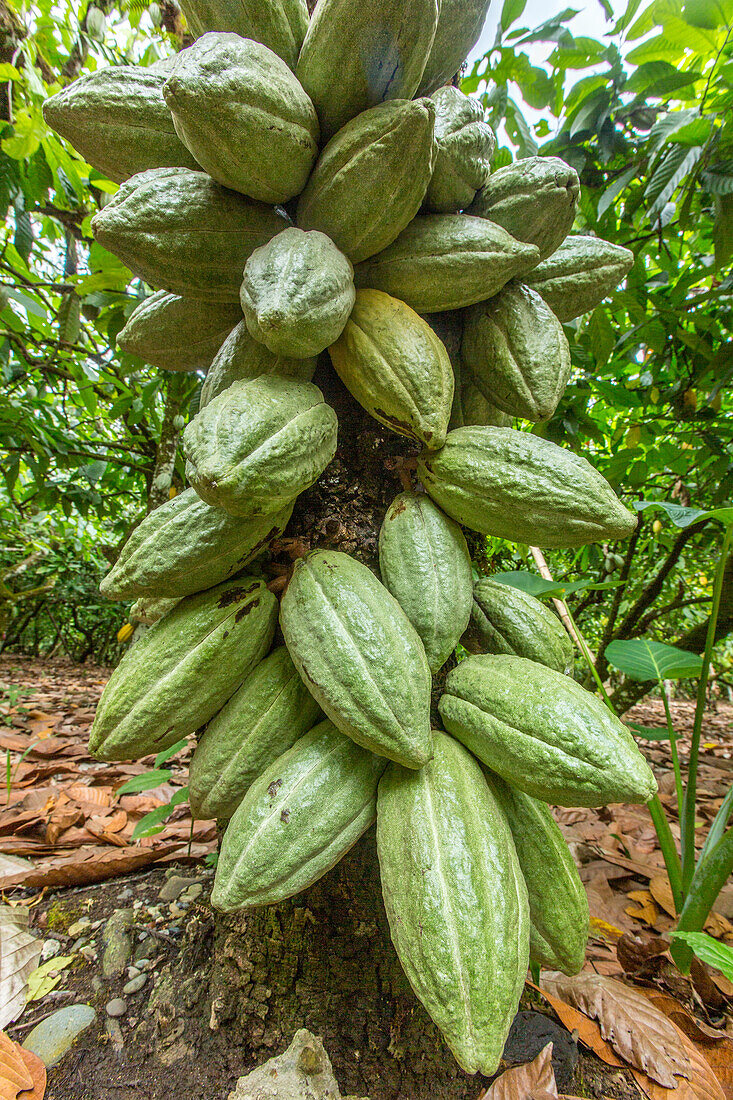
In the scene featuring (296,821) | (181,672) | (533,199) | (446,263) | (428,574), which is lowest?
(296,821)

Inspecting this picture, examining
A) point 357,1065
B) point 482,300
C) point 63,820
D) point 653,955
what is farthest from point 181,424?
point 653,955

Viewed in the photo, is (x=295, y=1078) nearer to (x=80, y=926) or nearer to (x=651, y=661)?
(x=80, y=926)

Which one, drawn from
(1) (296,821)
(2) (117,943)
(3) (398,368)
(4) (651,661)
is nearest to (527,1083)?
(1) (296,821)

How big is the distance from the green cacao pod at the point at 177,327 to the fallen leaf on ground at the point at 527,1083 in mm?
1211

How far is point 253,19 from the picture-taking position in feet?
2.61

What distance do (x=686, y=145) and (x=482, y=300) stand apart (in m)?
1.16

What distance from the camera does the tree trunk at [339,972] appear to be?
76cm

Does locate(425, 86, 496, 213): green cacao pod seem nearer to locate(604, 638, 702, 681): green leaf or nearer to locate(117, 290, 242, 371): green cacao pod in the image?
locate(117, 290, 242, 371): green cacao pod

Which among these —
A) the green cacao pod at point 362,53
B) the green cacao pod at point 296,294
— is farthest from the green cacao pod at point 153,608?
the green cacao pod at point 362,53

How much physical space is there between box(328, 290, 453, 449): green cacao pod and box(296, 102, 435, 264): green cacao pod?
90 mm

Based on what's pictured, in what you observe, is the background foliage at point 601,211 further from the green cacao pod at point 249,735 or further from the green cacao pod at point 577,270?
the green cacao pod at point 249,735

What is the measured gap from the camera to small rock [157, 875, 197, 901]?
1.22m

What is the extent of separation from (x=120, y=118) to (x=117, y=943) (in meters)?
1.41

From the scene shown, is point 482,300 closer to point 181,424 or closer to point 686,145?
point 686,145
